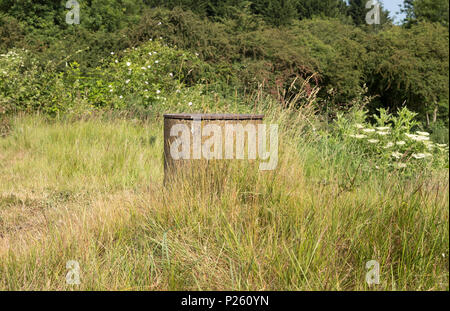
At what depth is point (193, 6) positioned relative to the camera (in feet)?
53.4

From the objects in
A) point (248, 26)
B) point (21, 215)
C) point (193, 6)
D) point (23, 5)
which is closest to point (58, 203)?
point (21, 215)

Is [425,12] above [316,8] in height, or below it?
below

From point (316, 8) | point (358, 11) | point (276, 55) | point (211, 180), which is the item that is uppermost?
point (358, 11)

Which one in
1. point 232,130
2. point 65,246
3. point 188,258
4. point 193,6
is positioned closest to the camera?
point 188,258

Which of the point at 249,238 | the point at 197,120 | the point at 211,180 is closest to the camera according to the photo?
the point at 249,238

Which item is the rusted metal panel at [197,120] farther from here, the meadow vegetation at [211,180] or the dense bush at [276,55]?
the dense bush at [276,55]

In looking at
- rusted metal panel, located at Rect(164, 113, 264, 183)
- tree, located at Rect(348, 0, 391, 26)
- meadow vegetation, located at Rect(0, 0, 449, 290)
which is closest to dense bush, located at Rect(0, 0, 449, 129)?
meadow vegetation, located at Rect(0, 0, 449, 290)

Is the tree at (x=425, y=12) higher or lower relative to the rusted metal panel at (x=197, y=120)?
higher

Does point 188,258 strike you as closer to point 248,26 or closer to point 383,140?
point 383,140

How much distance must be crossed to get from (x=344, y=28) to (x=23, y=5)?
11.5 metres

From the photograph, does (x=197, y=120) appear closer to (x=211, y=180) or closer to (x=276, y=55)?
(x=211, y=180)

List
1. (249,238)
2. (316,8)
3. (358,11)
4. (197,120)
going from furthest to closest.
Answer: (358,11) < (316,8) < (197,120) < (249,238)

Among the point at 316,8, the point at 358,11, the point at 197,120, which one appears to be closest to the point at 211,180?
the point at 197,120

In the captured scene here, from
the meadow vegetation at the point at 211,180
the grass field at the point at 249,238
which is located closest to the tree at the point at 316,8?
the meadow vegetation at the point at 211,180
